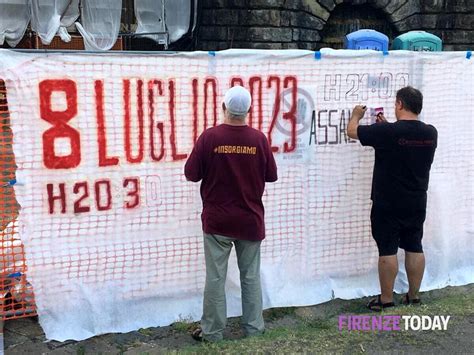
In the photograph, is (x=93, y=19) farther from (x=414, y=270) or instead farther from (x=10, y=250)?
(x=414, y=270)

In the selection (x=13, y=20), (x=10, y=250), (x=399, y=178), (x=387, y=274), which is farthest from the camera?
(x=13, y=20)

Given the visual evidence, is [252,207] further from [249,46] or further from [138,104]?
[249,46]

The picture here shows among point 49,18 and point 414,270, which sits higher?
point 49,18

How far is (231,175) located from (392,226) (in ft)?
5.08

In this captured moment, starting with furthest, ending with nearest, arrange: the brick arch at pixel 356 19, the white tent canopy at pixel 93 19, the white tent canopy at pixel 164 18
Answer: the brick arch at pixel 356 19
the white tent canopy at pixel 164 18
the white tent canopy at pixel 93 19

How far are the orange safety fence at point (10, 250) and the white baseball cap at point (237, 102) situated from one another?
152 centimetres

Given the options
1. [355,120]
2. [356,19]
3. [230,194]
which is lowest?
[230,194]

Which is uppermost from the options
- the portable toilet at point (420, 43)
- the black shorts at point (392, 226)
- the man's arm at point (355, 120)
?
the portable toilet at point (420, 43)

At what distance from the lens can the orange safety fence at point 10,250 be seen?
13.3ft

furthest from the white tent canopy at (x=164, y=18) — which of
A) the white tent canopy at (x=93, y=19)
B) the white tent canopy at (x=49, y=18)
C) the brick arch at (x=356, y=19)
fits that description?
the brick arch at (x=356, y=19)

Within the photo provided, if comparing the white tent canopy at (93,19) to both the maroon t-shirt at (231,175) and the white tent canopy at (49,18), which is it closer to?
the white tent canopy at (49,18)

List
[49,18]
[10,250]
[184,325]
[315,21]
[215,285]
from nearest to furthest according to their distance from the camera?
[215,285], [10,250], [184,325], [49,18], [315,21]

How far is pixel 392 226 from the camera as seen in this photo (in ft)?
15.3

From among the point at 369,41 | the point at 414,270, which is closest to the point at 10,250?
the point at 414,270
